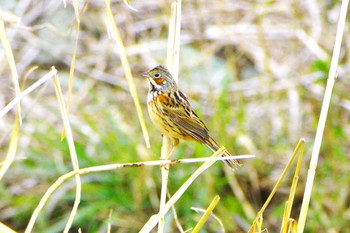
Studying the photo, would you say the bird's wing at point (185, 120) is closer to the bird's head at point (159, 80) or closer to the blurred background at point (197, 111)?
the bird's head at point (159, 80)

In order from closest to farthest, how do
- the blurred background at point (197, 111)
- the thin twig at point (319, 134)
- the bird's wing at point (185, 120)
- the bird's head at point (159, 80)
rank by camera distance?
1. the thin twig at point (319, 134)
2. the bird's head at point (159, 80)
3. the bird's wing at point (185, 120)
4. the blurred background at point (197, 111)

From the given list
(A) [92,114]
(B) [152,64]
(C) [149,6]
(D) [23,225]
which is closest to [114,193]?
(D) [23,225]

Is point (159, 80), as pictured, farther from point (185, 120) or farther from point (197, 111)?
point (197, 111)

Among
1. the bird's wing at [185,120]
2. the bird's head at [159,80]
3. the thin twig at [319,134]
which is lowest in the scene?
the thin twig at [319,134]

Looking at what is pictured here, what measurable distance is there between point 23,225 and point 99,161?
718 millimetres

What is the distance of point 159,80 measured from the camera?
4.02m

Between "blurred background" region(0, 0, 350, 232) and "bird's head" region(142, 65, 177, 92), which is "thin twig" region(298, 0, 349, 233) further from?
"blurred background" region(0, 0, 350, 232)

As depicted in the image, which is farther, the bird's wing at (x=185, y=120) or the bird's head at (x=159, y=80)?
the bird's wing at (x=185, y=120)

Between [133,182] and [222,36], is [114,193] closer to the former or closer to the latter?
[133,182]

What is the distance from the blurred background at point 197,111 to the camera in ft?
18.1

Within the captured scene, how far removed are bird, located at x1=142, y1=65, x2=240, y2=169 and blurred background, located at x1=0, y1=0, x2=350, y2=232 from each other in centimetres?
108

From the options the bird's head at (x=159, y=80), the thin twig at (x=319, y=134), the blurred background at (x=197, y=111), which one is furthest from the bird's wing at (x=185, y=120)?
the thin twig at (x=319, y=134)

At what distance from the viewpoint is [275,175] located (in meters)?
5.91

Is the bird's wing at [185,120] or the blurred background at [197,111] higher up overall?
the blurred background at [197,111]
